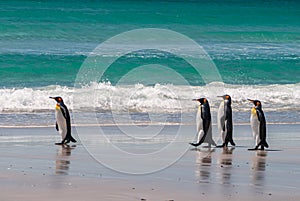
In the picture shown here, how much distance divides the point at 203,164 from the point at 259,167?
2.11 feet

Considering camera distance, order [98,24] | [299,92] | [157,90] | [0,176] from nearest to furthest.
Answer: [0,176] → [157,90] → [299,92] → [98,24]

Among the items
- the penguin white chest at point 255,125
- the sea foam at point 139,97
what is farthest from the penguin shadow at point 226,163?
the sea foam at point 139,97

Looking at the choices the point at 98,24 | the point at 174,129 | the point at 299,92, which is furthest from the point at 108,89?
the point at 98,24

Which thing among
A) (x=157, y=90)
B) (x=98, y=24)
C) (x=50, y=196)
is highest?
(x=98, y=24)

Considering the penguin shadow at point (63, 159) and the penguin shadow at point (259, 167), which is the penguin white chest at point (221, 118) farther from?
the penguin shadow at point (63, 159)

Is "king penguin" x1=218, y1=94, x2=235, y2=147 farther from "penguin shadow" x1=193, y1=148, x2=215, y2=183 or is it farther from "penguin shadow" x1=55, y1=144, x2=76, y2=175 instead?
"penguin shadow" x1=55, y1=144, x2=76, y2=175

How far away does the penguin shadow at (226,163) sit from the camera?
8.52m

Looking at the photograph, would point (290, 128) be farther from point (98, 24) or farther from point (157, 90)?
point (98, 24)

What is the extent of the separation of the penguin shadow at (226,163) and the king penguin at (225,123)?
15.0 inches

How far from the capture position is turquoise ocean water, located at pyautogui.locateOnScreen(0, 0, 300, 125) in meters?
17.6

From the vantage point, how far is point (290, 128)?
45.1ft

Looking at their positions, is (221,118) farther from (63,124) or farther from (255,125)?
(63,124)

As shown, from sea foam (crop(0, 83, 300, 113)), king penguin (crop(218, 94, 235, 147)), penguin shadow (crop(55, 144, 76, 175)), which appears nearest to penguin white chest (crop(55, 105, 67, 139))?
penguin shadow (crop(55, 144, 76, 175))

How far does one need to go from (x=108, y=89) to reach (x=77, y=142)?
8.21 meters
